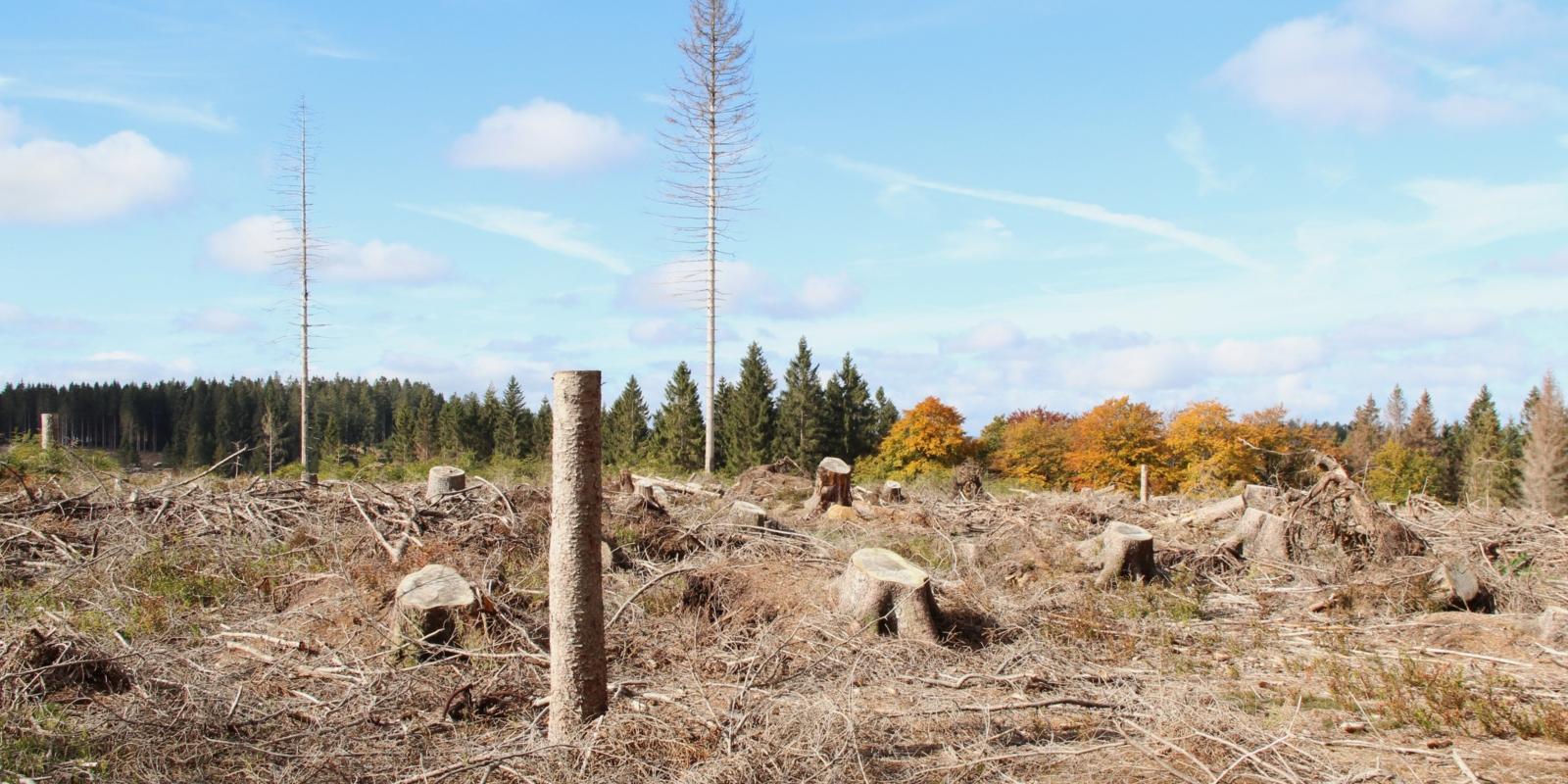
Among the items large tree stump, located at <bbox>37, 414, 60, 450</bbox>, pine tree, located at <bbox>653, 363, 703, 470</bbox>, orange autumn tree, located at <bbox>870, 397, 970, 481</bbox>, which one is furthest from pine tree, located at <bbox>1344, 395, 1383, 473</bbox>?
large tree stump, located at <bbox>37, 414, 60, 450</bbox>

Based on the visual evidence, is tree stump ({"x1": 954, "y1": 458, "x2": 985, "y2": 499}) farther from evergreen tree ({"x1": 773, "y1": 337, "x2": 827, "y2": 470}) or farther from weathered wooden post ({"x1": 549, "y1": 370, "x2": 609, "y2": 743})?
evergreen tree ({"x1": 773, "y1": 337, "x2": 827, "y2": 470})

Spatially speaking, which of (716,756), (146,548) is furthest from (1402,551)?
(146,548)

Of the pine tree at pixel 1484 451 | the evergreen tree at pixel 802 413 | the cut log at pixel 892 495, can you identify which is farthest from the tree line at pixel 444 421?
the pine tree at pixel 1484 451

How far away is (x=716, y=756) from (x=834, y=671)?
6.65 feet

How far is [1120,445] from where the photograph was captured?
41500mm

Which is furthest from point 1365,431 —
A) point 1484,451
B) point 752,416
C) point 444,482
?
point 444,482

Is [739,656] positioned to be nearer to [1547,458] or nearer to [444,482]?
[444,482]

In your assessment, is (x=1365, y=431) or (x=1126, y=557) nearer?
(x=1126, y=557)

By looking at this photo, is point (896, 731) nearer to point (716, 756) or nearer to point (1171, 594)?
point (716, 756)

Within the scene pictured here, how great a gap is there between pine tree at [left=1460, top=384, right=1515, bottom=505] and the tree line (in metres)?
25.6

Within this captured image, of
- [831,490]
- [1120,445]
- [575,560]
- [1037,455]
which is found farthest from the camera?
[1037,455]

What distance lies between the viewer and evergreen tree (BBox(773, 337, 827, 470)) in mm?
45656

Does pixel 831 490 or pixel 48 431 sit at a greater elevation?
pixel 48 431

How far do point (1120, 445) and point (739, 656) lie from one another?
37.5 m
